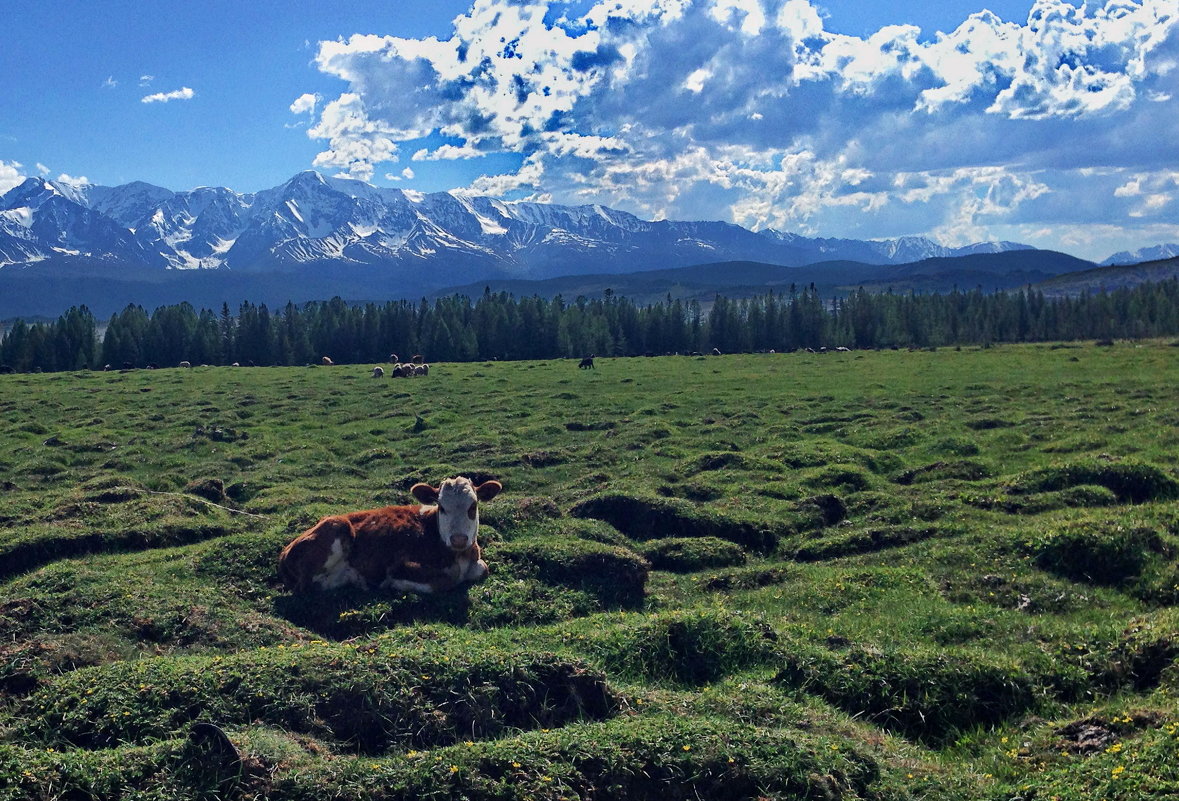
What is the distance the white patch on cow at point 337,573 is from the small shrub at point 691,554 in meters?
5.28

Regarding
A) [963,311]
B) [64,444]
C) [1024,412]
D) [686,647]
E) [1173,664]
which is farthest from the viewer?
[963,311]

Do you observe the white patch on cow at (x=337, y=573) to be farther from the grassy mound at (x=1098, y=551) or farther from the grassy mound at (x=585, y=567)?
the grassy mound at (x=1098, y=551)

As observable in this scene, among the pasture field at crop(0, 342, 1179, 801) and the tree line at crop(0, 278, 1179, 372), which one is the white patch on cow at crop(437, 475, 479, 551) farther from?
the tree line at crop(0, 278, 1179, 372)

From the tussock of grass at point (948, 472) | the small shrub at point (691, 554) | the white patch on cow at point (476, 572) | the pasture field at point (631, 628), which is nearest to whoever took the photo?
the pasture field at point (631, 628)

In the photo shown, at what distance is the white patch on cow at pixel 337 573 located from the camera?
12.7m

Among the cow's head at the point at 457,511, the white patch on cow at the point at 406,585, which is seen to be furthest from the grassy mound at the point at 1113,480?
the white patch on cow at the point at 406,585

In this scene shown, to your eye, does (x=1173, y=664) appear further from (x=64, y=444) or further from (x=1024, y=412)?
(x=64, y=444)

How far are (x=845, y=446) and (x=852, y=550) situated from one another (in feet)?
30.6

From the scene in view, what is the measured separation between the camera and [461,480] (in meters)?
13.4

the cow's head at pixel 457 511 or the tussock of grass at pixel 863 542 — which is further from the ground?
the cow's head at pixel 457 511

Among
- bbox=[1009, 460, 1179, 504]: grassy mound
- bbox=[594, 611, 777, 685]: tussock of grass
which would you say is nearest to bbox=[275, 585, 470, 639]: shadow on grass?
bbox=[594, 611, 777, 685]: tussock of grass

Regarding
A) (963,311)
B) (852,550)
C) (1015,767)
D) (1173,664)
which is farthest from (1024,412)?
(963,311)

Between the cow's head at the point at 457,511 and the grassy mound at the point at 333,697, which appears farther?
the cow's head at the point at 457,511

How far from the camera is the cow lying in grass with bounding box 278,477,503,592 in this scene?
12750mm
